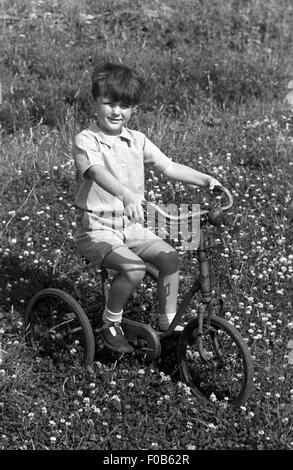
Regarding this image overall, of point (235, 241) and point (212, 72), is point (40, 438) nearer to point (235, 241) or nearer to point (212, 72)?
point (235, 241)

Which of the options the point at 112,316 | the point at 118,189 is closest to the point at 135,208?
the point at 118,189

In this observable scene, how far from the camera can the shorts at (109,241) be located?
571 centimetres

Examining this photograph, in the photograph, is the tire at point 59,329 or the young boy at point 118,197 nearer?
the young boy at point 118,197

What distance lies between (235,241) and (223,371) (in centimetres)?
164

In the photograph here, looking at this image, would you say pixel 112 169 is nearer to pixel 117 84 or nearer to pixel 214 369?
pixel 117 84

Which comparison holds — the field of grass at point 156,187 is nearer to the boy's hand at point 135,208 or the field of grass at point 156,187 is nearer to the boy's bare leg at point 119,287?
the boy's bare leg at point 119,287

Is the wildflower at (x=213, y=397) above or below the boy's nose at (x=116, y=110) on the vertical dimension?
below

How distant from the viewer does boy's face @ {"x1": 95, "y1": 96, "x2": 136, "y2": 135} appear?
561cm

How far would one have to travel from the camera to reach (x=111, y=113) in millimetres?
Result: 5633

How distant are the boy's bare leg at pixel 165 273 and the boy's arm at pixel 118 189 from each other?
1.64 ft

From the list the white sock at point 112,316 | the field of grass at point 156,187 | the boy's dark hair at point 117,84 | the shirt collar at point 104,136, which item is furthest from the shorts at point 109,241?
the boy's dark hair at point 117,84
